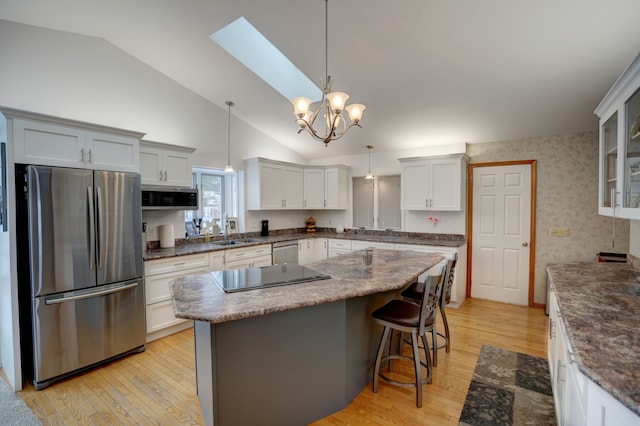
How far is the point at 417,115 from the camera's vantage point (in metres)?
3.88

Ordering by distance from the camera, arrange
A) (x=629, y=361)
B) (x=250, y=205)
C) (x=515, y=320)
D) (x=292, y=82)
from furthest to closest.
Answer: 1. (x=250, y=205)
2. (x=292, y=82)
3. (x=515, y=320)
4. (x=629, y=361)

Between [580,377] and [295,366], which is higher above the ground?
[580,377]

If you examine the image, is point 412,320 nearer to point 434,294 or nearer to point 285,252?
point 434,294

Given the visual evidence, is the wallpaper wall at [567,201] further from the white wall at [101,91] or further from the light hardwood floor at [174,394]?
the white wall at [101,91]

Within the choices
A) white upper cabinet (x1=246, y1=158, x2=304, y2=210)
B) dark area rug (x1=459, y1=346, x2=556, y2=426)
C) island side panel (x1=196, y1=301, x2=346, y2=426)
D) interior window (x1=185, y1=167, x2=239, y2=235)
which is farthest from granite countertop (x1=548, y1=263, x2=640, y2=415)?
interior window (x1=185, y1=167, x2=239, y2=235)

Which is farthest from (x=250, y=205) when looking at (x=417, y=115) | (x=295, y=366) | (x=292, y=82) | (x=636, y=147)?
(x=636, y=147)

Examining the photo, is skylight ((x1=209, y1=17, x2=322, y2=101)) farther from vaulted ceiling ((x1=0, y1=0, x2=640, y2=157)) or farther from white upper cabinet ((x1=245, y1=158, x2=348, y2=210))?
white upper cabinet ((x1=245, y1=158, x2=348, y2=210))

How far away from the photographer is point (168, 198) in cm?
352

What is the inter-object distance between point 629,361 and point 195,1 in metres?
3.53

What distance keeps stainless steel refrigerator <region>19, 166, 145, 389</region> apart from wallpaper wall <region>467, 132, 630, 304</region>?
15.9 ft

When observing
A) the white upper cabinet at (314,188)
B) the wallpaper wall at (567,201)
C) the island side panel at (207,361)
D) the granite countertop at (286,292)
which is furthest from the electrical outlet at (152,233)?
the wallpaper wall at (567,201)

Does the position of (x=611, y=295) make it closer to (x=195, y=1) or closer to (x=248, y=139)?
(x=195, y=1)

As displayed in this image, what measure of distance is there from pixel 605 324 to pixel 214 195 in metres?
4.61

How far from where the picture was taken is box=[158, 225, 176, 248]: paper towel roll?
146 inches
